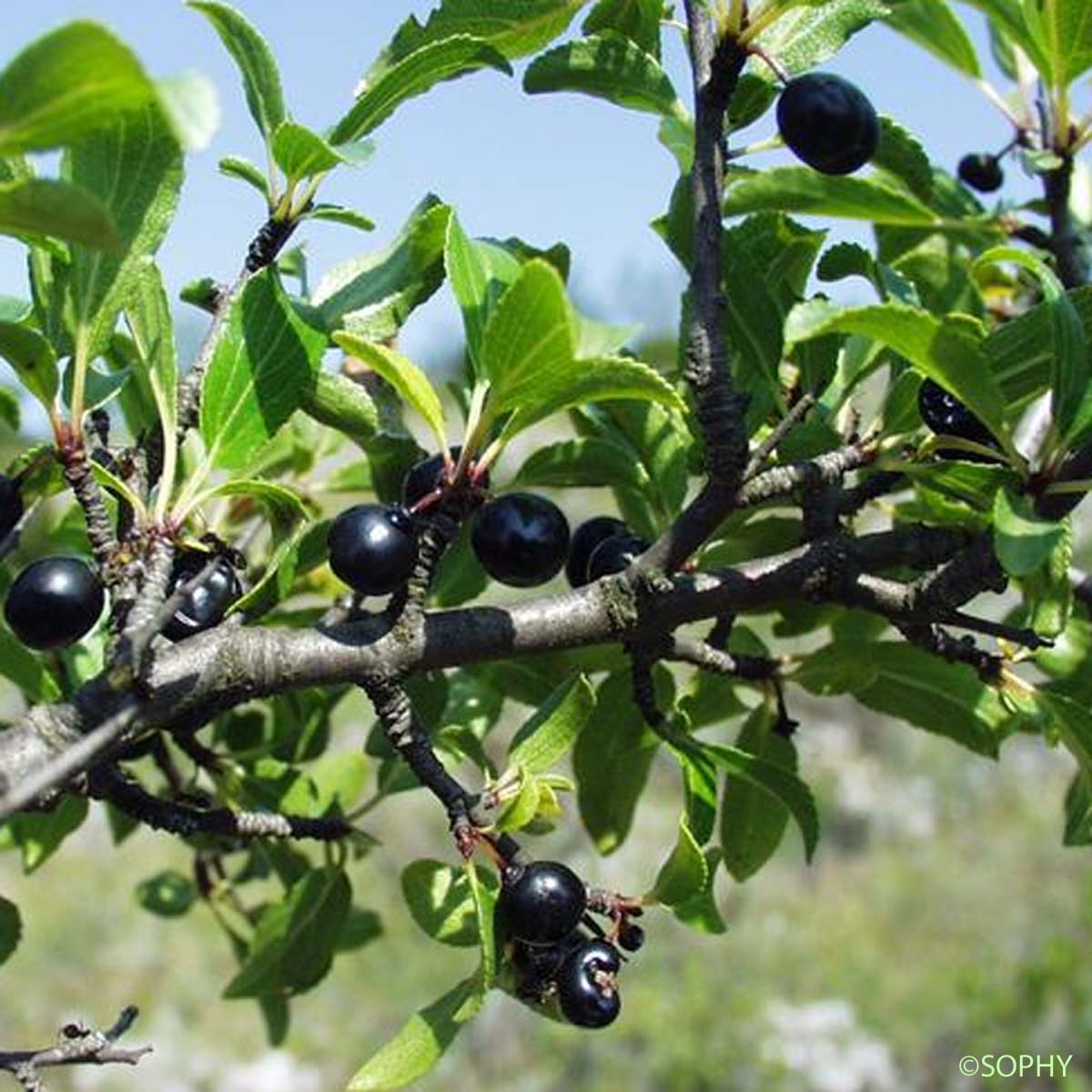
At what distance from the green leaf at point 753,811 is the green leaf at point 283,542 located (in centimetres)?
47

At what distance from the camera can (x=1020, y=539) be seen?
0.90 metres

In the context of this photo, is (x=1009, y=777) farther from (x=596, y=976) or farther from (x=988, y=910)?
(x=596, y=976)

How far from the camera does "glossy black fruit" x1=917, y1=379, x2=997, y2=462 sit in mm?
1075

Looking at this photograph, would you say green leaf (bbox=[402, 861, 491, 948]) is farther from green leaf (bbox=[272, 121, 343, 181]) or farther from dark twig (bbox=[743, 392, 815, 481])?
green leaf (bbox=[272, 121, 343, 181])

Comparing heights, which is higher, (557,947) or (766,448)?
(766,448)

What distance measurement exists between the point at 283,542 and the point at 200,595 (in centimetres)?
10

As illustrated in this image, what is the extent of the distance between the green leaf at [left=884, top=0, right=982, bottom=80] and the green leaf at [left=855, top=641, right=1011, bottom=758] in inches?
18.8

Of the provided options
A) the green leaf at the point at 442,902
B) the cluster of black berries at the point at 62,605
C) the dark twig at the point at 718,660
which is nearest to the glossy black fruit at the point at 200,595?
the cluster of black berries at the point at 62,605

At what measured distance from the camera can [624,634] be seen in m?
1.06

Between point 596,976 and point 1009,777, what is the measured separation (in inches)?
399

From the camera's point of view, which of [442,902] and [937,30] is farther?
[937,30]

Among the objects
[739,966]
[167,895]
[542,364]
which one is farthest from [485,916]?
[739,966]

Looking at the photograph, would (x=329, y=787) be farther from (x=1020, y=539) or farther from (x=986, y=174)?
(x=986, y=174)

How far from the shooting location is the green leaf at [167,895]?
5.66ft
